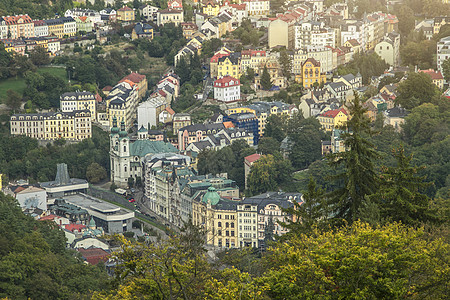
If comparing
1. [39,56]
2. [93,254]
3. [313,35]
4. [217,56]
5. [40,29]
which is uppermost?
[40,29]

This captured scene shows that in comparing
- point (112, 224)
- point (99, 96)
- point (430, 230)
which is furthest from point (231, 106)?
point (430, 230)

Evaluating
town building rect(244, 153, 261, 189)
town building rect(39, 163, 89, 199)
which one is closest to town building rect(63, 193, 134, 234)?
town building rect(39, 163, 89, 199)

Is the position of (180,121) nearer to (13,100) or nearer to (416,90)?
(13,100)

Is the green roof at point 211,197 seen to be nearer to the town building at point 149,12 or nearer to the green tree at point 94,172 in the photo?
the green tree at point 94,172

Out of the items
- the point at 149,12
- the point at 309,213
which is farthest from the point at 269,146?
the point at 309,213

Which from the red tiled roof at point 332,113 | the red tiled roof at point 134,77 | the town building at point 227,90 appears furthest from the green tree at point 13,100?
the red tiled roof at point 332,113

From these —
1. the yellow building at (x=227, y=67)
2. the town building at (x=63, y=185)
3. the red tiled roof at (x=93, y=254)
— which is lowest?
the red tiled roof at (x=93, y=254)
